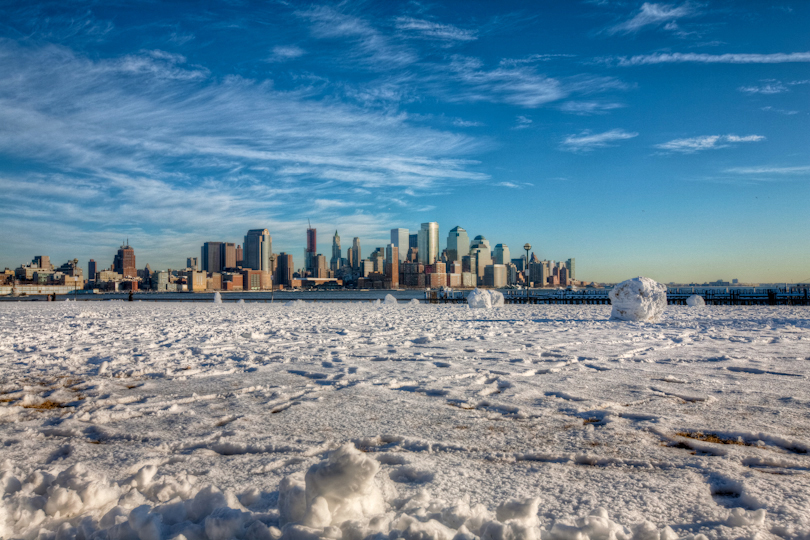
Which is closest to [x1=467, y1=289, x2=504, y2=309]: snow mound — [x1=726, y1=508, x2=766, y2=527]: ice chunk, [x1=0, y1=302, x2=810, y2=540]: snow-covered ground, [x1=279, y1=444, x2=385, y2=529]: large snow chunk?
[x1=0, y1=302, x2=810, y2=540]: snow-covered ground

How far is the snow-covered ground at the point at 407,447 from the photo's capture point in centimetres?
243

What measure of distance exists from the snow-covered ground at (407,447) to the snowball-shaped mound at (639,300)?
28.5 feet

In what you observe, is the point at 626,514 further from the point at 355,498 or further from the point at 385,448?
the point at 385,448

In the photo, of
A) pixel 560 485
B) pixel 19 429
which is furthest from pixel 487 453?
pixel 19 429

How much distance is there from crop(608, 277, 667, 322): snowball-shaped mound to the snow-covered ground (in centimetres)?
867

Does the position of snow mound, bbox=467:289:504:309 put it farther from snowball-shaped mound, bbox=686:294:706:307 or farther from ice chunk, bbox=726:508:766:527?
ice chunk, bbox=726:508:766:527

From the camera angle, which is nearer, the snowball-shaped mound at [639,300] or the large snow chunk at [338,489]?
the large snow chunk at [338,489]

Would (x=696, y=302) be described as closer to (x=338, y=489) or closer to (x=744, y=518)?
(x=744, y=518)

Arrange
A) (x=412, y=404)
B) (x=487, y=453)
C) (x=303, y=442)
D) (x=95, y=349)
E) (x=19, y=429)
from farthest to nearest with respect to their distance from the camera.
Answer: (x=95, y=349), (x=412, y=404), (x=19, y=429), (x=303, y=442), (x=487, y=453)

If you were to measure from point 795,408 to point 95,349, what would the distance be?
11692 millimetres

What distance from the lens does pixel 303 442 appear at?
3887 millimetres

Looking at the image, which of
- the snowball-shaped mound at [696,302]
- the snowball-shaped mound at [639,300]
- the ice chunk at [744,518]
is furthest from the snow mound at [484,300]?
the ice chunk at [744,518]

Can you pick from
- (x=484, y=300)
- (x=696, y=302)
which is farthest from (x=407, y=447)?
(x=696, y=302)

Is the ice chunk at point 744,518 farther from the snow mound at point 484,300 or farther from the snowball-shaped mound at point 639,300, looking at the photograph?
the snow mound at point 484,300
